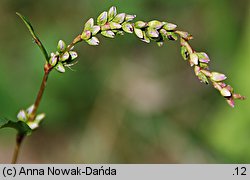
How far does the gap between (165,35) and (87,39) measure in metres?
0.42

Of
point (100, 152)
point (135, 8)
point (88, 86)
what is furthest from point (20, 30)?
point (100, 152)

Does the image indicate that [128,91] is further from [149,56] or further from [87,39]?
[87,39]

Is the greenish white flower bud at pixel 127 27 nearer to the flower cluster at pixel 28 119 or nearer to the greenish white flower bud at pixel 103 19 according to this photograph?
the greenish white flower bud at pixel 103 19

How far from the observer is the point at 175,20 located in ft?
21.5

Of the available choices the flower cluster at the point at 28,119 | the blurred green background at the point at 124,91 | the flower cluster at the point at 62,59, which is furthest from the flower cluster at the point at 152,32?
the blurred green background at the point at 124,91

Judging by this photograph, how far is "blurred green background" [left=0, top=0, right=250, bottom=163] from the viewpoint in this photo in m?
6.09

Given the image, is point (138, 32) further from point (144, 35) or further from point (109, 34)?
point (109, 34)

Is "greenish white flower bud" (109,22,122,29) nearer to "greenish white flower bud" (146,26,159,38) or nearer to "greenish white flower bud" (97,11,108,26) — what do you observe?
"greenish white flower bud" (97,11,108,26)

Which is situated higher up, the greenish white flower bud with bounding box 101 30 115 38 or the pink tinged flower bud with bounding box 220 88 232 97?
the greenish white flower bud with bounding box 101 30 115 38

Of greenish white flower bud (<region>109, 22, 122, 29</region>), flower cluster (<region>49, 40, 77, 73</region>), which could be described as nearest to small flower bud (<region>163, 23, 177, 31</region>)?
greenish white flower bud (<region>109, 22, 122, 29</region>)

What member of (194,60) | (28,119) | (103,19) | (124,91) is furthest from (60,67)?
(124,91)

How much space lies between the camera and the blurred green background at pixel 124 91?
6090 millimetres

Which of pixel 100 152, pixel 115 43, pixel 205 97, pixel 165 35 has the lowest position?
pixel 165 35

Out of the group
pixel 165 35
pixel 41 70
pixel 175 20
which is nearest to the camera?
pixel 165 35
